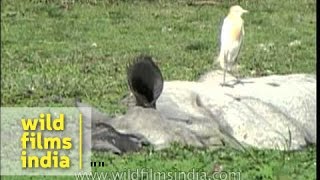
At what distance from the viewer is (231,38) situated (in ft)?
22.0

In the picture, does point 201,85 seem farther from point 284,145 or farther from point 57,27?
point 57,27

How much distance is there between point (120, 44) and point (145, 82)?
102 cm

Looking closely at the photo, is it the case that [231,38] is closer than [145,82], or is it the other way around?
[145,82]

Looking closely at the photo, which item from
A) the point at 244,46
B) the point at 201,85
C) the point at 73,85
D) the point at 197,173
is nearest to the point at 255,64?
the point at 244,46

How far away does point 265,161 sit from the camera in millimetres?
5984

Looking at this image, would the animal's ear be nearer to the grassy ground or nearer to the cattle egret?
the grassy ground

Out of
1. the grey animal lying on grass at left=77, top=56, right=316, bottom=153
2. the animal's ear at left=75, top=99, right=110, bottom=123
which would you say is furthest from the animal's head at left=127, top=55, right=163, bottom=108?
the animal's ear at left=75, top=99, right=110, bottom=123

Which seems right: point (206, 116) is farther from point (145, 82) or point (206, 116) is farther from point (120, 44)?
point (120, 44)

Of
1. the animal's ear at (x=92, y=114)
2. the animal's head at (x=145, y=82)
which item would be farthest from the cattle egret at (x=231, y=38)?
the animal's ear at (x=92, y=114)

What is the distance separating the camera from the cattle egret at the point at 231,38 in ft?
21.9

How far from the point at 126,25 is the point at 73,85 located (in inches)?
35.9

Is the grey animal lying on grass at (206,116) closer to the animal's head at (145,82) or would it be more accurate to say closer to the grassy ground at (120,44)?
the animal's head at (145,82)

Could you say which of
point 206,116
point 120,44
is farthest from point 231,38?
point 120,44

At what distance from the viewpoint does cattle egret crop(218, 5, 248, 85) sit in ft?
21.9
